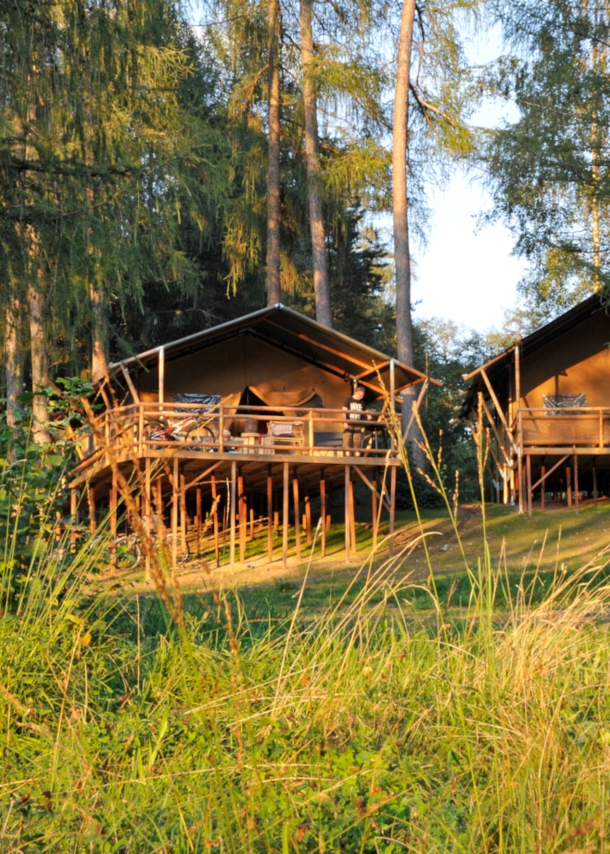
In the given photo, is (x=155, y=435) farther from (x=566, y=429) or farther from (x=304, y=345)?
(x=566, y=429)

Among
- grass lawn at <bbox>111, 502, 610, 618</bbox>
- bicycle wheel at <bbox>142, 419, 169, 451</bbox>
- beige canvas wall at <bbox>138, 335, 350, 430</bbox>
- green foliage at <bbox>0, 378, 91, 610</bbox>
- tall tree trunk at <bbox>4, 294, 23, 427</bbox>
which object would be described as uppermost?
beige canvas wall at <bbox>138, 335, 350, 430</bbox>

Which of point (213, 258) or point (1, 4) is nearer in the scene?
point (1, 4)

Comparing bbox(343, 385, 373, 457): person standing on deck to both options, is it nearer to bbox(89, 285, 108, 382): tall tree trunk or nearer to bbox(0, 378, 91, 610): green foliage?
bbox(89, 285, 108, 382): tall tree trunk

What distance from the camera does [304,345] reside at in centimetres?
2203

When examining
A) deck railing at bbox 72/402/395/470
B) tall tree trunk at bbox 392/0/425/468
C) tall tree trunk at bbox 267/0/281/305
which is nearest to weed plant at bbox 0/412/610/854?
deck railing at bbox 72/402/395/470

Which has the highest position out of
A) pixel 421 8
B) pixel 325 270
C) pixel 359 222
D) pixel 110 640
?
pixel 421 8

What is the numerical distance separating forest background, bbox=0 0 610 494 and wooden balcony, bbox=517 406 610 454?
9.24ft

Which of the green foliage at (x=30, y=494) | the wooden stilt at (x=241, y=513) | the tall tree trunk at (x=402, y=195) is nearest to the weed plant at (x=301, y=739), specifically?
the green foliage at (x=30, y=494)

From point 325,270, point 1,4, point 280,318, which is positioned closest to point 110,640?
point 1,4

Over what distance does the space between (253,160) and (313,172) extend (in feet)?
6.82

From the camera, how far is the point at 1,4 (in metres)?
7.68

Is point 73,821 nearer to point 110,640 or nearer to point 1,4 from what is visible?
point 110,640

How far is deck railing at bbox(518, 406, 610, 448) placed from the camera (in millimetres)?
21734

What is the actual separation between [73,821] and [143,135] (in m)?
8.47
